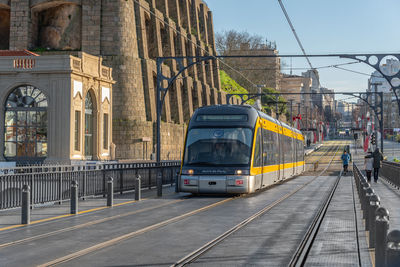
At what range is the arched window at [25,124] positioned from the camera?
127 ft

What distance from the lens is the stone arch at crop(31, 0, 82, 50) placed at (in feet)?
168

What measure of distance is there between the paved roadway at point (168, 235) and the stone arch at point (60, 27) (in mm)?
35233

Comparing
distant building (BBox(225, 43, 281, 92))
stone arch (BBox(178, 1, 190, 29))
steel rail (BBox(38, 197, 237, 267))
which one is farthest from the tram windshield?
distant building (BBox(225, 43, 281, 92))

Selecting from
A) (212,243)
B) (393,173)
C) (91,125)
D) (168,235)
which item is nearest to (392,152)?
(91,125)

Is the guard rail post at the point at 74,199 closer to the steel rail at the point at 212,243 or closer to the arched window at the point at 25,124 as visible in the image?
the steel rail at the point at 212,243

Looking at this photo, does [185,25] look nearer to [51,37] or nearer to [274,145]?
[51,37]

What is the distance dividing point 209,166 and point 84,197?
13.8 feet

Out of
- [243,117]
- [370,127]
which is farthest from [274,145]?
[370,127]

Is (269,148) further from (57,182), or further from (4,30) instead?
(4,30)

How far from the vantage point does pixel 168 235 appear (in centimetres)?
1144

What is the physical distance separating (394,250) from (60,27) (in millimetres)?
49060

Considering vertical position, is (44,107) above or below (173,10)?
below

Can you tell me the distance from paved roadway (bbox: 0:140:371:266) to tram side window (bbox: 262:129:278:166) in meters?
5.05

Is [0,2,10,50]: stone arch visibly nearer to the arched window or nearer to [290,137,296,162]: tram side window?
the arched window
